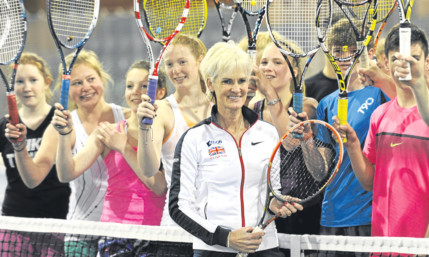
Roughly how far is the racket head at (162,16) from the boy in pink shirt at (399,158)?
110 cm

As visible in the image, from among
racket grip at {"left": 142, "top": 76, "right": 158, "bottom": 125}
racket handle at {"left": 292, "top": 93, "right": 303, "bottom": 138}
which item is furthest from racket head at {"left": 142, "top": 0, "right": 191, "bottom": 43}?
racket handle at {"left": 292, "top": 93, "right": 303, "bottom": 138}

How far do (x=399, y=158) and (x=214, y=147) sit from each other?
841 mm

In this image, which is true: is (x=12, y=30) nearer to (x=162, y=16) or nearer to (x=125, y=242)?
(x=162, y=16)

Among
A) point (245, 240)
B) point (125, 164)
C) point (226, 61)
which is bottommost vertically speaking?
point (245, 240)

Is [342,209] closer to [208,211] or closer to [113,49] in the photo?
[208,211]

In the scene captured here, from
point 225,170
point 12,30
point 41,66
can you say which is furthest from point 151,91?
point 12,30

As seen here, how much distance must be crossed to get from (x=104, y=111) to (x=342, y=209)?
4.88 ft

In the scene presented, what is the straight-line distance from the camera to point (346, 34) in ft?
11.2

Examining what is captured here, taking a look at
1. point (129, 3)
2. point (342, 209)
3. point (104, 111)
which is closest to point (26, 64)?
point (104, 111)

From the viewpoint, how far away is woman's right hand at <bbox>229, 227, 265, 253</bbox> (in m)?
2.85

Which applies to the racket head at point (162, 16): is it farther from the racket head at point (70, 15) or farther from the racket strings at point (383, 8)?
the racket strings at point (383, 8)

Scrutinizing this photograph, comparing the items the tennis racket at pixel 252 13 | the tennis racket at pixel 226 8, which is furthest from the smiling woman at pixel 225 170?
the tennis racket at pixel 226 8

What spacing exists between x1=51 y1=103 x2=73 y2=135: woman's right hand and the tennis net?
1.59 ft

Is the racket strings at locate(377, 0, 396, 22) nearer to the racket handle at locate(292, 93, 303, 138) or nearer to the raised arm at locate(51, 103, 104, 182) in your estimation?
the racket handle at locate(292, 93, 303, 138)
